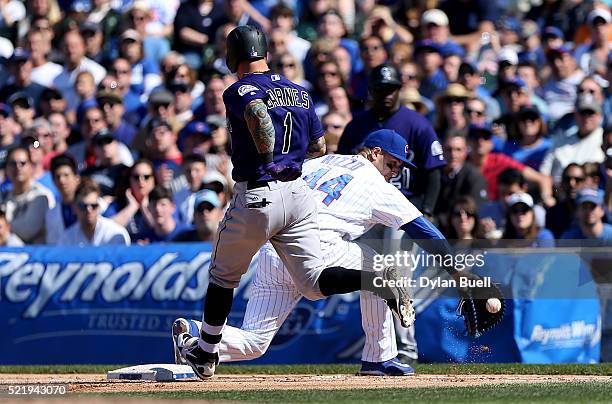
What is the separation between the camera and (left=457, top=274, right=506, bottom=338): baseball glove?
8.84 metres

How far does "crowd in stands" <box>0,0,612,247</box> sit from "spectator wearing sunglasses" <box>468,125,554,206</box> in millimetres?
18

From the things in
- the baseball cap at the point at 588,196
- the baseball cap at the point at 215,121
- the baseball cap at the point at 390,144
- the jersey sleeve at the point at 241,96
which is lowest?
the baseball cap at the point at 588,196

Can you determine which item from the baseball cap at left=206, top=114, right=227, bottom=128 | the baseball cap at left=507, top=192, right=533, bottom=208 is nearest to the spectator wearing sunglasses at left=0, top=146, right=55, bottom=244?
the baseball cap at left=206, top=114, right=227, bottom=128

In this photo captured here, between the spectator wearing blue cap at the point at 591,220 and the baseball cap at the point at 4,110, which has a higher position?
the baseball cap at the point at 4,110

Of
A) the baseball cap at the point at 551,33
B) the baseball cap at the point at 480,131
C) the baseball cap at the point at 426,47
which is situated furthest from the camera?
the baseball cap at the point at 551,33

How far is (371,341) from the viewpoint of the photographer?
9.35 m

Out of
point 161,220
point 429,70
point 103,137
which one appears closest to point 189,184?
point 161,220

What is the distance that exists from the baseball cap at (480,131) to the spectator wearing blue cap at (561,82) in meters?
1.83

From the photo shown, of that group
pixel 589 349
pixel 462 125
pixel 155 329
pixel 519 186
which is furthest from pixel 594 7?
pixel 155 329

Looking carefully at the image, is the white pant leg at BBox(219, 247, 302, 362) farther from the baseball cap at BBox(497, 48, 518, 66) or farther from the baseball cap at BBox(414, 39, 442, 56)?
the baseball cap at BBox(497, 48, 518, 66)

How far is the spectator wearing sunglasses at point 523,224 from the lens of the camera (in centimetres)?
1193

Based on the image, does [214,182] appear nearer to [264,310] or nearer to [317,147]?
[264,310]

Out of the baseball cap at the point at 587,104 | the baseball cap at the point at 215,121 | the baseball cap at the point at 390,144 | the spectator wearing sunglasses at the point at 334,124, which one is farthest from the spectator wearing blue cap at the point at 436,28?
the baseball cap at the point at 390,144

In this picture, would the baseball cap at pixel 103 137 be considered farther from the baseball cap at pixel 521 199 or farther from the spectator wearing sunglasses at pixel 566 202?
the spectator wearing sunglasses at pixel 566 202
